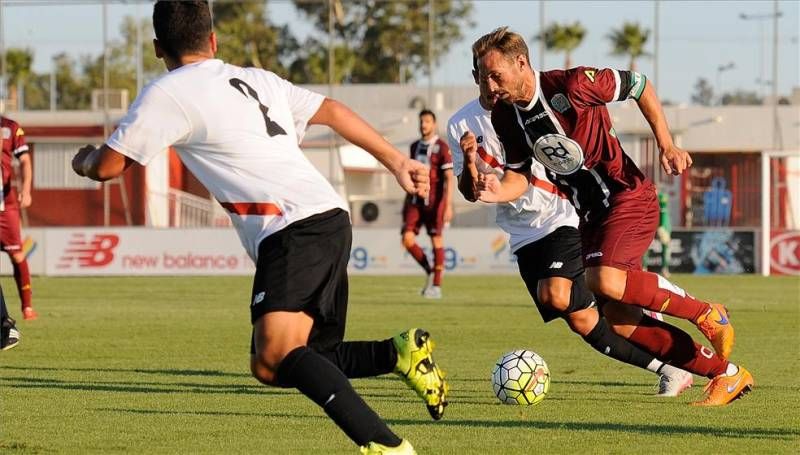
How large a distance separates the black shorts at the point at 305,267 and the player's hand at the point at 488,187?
1786 mm

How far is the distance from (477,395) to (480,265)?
18.5 metres

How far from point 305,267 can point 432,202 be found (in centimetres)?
1395

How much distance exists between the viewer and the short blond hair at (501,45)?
775 cm

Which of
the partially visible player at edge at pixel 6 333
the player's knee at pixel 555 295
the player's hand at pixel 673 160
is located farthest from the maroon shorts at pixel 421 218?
the player's hand at pixel 673 160

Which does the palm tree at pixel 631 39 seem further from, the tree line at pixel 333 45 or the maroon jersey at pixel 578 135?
the maroon jersey at pixel 578 135

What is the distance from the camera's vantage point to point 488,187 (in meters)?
7.92

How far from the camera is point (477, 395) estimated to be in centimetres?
905

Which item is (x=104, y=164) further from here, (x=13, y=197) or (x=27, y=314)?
(x=27, y=314)

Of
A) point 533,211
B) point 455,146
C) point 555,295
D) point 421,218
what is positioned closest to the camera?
point 555,295

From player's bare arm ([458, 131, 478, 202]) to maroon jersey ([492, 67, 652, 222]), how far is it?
1.46 feet

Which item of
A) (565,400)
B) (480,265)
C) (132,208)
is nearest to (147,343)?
(565,400)

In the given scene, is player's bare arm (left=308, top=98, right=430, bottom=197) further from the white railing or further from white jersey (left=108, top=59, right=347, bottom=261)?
the white railing

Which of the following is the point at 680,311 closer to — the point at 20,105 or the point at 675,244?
the point at 675,244

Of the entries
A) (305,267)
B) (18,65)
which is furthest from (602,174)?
(18,65)
